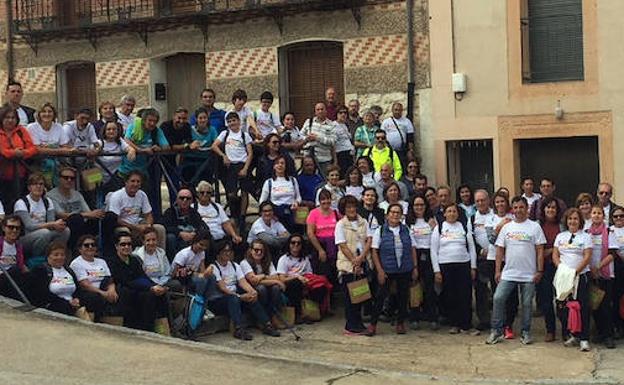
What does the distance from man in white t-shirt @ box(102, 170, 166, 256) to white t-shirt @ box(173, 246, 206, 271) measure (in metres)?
0.45

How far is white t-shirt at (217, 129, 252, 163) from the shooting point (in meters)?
13.2

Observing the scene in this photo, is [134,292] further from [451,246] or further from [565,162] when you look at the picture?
[565,162]

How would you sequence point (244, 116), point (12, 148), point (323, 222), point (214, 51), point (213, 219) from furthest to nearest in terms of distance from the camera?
point (214, 51), point (244, 116), point (323, 222), point (213, 219), point (12, 148)

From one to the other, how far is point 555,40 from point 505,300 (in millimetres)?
7039

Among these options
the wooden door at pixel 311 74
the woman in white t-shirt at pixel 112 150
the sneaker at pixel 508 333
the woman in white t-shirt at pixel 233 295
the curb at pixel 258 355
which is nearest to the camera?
the curb at pixel 258 355

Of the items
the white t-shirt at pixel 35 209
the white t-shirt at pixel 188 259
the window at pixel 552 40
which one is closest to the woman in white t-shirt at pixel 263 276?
the white t-shirt at pixel 188 259

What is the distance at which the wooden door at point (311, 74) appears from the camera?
1831cm

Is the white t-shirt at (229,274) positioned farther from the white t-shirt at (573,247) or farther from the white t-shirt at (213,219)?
the white t-shirt at (573,247)

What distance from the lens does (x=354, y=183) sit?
13.1m

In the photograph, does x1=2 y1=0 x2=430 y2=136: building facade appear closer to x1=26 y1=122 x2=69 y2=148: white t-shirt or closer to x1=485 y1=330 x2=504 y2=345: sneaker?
x1=485 y1=330 x2=504 y2=345: sneaker

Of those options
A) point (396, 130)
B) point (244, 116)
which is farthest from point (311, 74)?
point (244, 116)

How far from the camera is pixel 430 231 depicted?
39.2 feet

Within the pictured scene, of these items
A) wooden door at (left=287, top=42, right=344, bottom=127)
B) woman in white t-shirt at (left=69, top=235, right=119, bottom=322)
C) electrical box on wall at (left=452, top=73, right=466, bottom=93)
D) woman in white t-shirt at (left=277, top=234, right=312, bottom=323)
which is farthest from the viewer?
wooden door at (left=287, top=42, right=344, bottom=127)

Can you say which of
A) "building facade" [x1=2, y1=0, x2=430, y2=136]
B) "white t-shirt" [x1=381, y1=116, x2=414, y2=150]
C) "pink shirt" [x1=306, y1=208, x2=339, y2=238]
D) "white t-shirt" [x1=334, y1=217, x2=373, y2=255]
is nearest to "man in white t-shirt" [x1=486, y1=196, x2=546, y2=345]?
"white t-shirt" [x1=334, y1=217, x2=373, y2=255]
